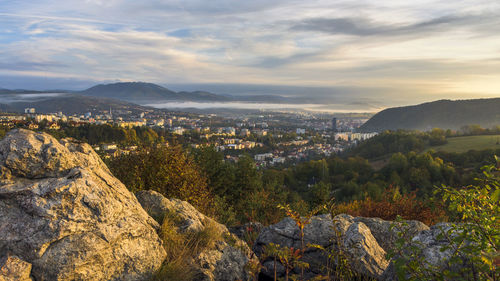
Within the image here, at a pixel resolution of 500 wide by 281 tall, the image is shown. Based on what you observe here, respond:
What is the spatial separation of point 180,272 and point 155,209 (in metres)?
1.79

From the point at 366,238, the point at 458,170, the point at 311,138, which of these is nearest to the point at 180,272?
the point at 366,238

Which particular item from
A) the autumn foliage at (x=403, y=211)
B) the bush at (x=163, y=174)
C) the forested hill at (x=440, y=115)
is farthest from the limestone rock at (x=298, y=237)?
the forested hill at (x=440, y=115)

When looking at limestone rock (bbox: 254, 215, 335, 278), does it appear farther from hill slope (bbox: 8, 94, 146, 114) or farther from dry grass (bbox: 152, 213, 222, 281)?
hill slope (bbox: 8, 94, 146, 114)

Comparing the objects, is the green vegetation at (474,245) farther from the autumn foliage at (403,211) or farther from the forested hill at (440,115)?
the forested hill at (440,115)

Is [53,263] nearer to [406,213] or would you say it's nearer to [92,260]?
[92,260]

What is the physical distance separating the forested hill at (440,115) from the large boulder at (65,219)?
453 ft

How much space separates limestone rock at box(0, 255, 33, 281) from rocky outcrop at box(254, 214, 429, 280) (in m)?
3.30

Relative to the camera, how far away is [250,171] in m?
16.7

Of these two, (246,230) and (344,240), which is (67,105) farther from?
(344,240)

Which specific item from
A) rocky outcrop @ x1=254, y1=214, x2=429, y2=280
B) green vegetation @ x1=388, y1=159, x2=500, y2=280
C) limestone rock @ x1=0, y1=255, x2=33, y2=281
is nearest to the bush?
rocky outcrop @ x1=254, y1=214, x2=429, y2=280

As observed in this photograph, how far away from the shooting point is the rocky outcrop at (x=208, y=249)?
4551 millimetres

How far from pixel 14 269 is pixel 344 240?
16.0 feet

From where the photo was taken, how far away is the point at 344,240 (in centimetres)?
518

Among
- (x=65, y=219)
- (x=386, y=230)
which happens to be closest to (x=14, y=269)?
(x=65, y=219)
